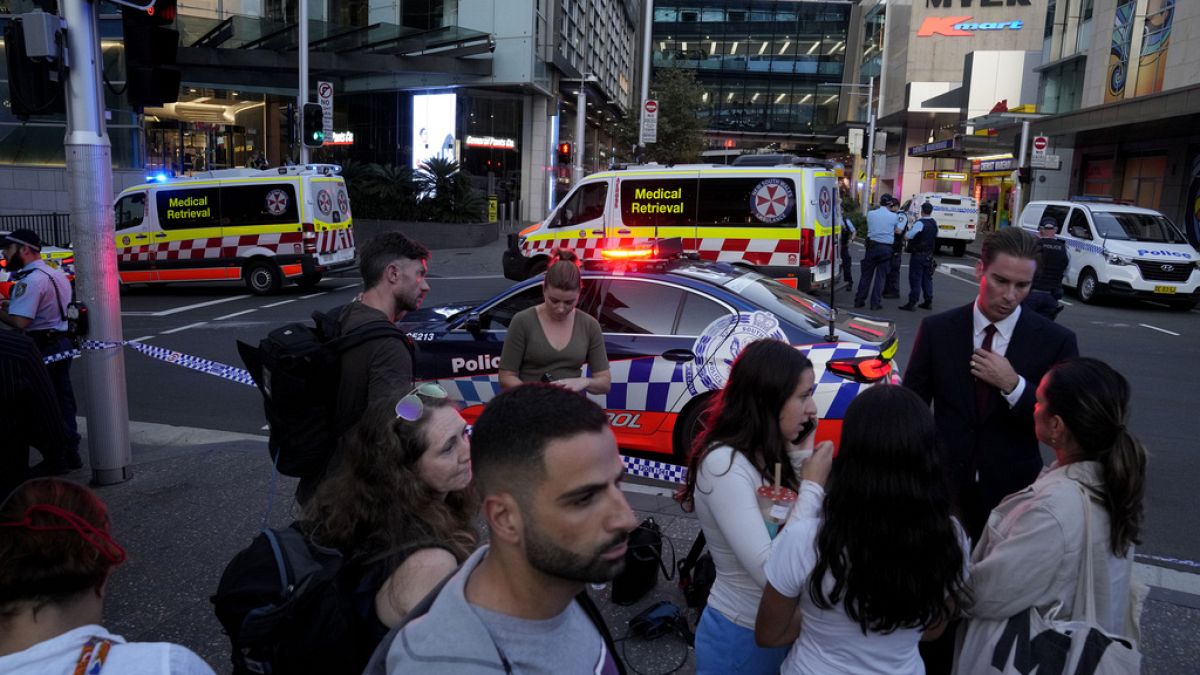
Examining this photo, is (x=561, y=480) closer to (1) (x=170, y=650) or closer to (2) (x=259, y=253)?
(1) (x=170, y=650)

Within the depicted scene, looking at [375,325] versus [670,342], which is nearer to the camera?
[375,325]

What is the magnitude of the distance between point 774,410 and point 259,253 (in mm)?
14229

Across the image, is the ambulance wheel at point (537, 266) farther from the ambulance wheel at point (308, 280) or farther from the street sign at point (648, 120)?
the street sign at point (648, 120)

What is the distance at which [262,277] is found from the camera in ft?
49.5

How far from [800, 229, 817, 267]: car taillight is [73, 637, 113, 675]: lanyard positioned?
1203 cm

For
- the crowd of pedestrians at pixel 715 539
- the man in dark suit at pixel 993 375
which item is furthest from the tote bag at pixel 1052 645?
the man in dark suit at pixel 993 375

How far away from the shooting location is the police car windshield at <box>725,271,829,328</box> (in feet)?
19.5

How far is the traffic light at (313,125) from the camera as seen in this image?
1655cm

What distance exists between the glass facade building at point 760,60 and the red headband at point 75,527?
70.6m

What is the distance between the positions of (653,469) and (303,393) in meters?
3.04

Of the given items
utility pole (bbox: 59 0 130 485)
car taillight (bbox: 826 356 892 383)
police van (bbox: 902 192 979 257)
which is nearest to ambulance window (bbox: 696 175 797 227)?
car taillight (bbox: 826 356 892 383)

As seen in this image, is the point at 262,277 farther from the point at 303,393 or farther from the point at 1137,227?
the point at 1137,227

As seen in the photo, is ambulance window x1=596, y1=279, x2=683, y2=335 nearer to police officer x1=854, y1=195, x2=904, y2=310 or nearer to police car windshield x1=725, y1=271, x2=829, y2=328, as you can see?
police car windshield x1=725, y1=271, x2=829, y2=328

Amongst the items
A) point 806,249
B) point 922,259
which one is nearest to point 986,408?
point 806,249
